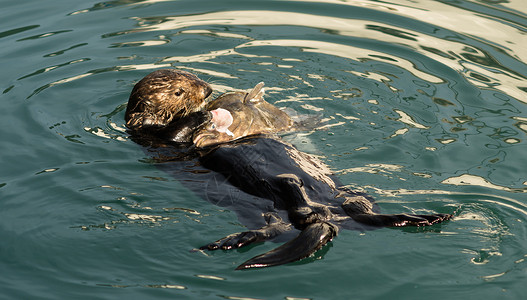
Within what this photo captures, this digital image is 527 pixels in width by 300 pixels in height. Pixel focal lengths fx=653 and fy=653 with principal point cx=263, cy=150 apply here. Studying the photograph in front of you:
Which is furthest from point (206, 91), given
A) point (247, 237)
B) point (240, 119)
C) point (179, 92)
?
point (247, 237)

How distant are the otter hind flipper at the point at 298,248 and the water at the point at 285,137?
166mm

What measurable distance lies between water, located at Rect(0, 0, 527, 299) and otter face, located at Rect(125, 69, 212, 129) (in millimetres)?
324

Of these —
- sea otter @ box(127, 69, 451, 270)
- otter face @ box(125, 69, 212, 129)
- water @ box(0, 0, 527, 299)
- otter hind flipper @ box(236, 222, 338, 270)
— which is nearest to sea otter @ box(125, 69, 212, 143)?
→ otter face @ box(125, 69, 212, 129)

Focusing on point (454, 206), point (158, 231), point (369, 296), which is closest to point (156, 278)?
point (158, 231)

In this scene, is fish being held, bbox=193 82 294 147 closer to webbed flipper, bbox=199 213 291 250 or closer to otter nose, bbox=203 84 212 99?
otter nose, bbox=203 84 212 99

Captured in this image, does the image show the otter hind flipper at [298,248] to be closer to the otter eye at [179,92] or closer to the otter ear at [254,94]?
the otter ear at [254,94]

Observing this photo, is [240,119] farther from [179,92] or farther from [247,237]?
[247,237]

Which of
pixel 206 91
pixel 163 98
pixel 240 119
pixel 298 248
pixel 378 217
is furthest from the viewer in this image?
pixel 206 91

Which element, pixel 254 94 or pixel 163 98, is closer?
pixel 254 94

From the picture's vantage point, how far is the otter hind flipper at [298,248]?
3.65 meters

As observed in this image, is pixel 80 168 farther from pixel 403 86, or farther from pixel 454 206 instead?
pixel 403 86

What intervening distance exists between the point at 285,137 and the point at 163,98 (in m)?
1.14

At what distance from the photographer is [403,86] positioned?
6703 mm

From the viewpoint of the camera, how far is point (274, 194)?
4.30m
